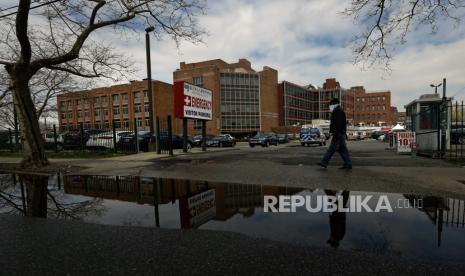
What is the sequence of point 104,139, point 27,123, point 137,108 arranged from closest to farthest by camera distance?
point 27,123 < point 104,139 < point 137,108

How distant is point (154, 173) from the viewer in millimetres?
8719

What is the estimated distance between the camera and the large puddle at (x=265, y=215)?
3109 mm

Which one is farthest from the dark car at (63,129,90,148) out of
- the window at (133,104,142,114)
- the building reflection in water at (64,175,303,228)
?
the window at (133,104,142,114)

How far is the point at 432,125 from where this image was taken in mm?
13227

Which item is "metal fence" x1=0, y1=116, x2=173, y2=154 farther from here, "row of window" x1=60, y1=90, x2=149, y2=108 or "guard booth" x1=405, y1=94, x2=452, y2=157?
"row of window" x1=60, y1=90, x2=149, y2=108

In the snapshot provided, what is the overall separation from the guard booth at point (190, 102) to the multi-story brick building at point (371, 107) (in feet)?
Result: 354

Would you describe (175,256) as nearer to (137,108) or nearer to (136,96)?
(137,108)

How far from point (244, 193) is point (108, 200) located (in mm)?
2784

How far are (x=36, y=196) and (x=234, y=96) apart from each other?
69.2 metres

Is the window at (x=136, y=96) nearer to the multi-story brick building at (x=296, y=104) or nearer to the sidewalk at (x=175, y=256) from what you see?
the multi-story brick building at (x=296, y=104)

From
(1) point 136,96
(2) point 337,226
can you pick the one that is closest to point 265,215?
(2) point 337,226

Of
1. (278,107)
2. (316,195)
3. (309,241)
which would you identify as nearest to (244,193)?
(316,195)

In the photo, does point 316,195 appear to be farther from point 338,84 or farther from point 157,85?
point 338,84

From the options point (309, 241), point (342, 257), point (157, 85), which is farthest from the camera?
point (157, 85)
